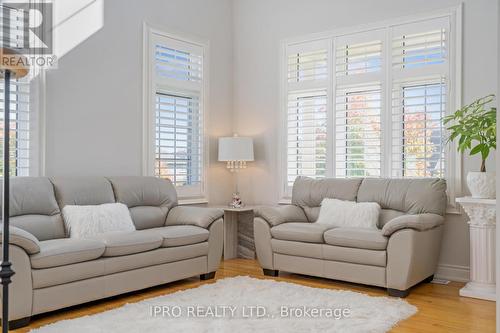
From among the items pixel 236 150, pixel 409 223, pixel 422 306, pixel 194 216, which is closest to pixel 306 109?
pixel 236 150

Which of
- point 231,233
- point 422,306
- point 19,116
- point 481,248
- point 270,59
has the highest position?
point 270,59

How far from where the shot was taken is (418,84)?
4.99 metres

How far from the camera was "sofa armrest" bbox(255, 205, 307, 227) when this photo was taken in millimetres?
4891

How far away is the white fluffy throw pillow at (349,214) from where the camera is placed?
465 cm

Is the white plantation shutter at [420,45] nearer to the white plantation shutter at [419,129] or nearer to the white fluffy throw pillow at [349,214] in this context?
the white plantation shutter at [419,129]

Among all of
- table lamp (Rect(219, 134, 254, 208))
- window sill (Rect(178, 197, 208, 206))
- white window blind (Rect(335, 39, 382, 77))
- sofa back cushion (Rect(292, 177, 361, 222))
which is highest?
white window blind (Rect(335, 39, 382, 77))

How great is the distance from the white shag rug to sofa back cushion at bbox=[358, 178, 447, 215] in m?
0.99

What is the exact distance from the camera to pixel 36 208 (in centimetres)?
398

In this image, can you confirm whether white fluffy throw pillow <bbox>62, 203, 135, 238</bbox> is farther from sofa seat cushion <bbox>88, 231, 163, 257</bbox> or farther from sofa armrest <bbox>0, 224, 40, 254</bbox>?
sofa armrest <bbox>0, 224, 40, 254</bbox>

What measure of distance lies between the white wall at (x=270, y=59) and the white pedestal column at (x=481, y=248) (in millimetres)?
502

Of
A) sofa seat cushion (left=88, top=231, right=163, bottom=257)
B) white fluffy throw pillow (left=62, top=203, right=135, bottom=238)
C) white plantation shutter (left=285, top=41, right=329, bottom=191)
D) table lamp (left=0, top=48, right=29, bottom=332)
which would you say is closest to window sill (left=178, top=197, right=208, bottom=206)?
white plantation shutter (left=285, top=41, right=329, bottom=191)

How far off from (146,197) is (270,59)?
2373 millimetres

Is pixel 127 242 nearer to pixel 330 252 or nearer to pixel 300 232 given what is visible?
pixel 300 232

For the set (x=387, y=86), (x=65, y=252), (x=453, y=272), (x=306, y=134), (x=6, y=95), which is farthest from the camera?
(x=306, y=134)
